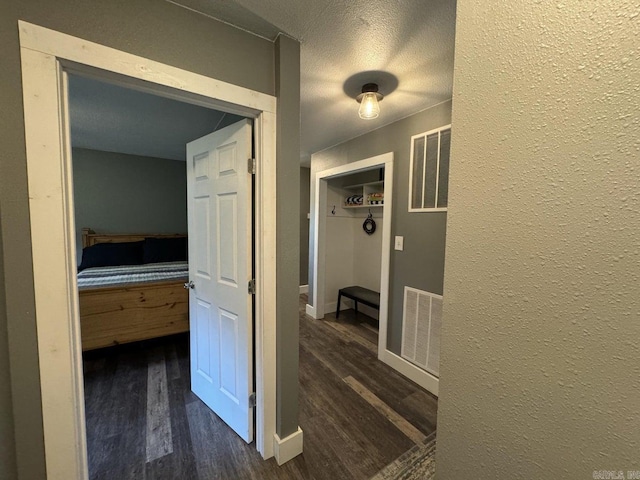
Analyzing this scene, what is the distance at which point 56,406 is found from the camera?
0.97 m

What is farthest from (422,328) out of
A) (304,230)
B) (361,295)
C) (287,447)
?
(304,230)

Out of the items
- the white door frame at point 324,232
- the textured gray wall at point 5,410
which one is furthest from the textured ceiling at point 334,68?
the textured gray wall at point 5,410

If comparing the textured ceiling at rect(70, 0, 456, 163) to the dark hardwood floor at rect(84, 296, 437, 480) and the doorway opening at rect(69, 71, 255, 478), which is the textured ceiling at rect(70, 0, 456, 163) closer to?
the doorway opening at rect(69, 71, 255, 478)

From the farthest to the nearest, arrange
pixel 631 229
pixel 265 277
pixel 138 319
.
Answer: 1. pixel 138 319
2. pixel 265 277
3. pixel 631 229

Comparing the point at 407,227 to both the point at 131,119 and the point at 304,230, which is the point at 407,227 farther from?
the point at 131,119

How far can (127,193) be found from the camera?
12.9 ft

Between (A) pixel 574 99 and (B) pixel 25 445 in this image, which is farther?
(B) pixel 25 445

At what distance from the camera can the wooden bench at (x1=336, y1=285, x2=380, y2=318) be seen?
3257mm

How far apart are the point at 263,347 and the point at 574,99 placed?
150 centimetres

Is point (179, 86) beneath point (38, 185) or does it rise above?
above

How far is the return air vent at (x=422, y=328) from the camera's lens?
2119 millimetres

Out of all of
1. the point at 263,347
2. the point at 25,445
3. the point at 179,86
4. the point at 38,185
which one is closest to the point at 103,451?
the point at 25,445

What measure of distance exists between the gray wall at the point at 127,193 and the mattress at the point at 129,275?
102 centimetres

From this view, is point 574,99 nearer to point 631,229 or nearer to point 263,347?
point 631,229
